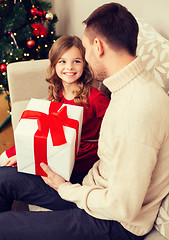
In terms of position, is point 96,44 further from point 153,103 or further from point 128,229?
point 128,229

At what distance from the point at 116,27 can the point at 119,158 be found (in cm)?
43

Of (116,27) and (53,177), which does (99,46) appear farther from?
(53,177)

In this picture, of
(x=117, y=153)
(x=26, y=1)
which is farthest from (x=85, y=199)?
(x=26, y=1)

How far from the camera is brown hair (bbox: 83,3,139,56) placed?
88 centimetres

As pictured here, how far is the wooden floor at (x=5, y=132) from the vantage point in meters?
2.15

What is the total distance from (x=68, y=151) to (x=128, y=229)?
0.37 meters

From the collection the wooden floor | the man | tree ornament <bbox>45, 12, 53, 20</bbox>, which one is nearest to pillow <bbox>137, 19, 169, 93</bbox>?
the man

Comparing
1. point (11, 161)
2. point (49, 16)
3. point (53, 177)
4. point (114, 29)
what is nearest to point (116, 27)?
point (114, 29)

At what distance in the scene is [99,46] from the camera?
902 mm

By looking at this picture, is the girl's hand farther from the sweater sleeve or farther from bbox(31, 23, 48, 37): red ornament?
bbox(31, 23, 48, 37): red ornament

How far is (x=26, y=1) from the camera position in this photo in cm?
217

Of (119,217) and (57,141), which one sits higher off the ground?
(57,141)

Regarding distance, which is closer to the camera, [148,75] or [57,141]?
[148,75]

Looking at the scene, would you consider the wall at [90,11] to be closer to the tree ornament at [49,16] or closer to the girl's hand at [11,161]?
the tree ornament at [49,16]
